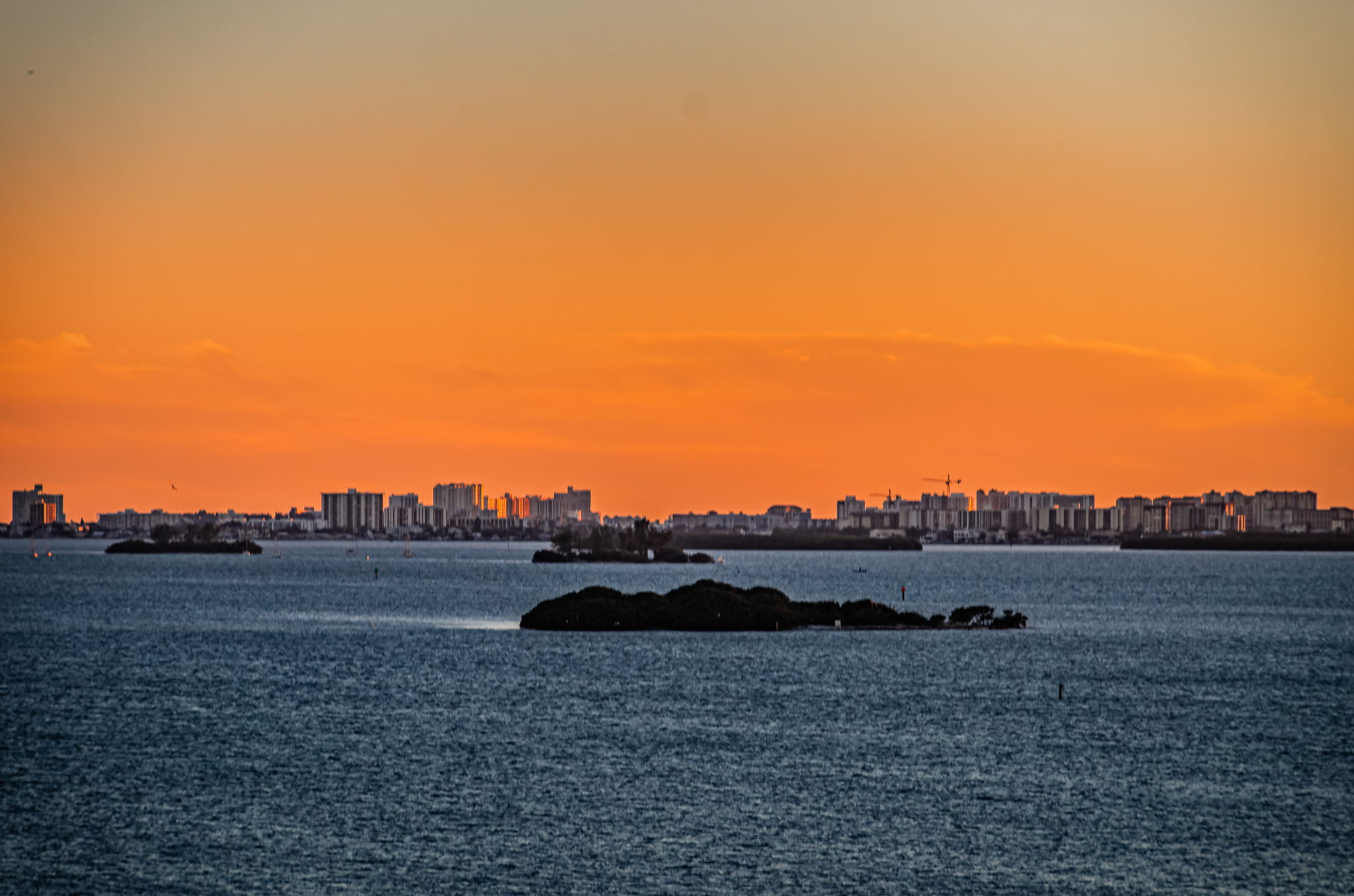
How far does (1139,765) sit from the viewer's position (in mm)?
68312

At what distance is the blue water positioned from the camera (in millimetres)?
48938

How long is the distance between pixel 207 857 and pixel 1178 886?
30164 millimetres

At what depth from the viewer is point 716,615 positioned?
444 ft

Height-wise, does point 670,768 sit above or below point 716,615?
below

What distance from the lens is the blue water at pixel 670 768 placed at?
48.9 meters

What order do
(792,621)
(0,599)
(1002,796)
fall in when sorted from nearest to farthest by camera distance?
(1002,796) < (792,621) < (0,599)

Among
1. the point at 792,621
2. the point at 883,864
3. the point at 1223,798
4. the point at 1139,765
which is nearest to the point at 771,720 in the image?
the point at 1139,765

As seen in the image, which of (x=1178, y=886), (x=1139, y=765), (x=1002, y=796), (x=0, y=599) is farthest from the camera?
(x=0, y=599)

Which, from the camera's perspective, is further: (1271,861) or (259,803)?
(259,803)

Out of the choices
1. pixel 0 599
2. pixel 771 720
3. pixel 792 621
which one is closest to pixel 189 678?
pixel 771 720

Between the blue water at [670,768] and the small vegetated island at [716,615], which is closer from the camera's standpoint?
the blue water at [670,768]

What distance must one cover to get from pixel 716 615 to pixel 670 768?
69.7 metres

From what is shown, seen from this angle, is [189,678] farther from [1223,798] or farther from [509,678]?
[1223,798]

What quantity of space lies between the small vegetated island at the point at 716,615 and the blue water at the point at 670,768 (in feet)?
34.9
